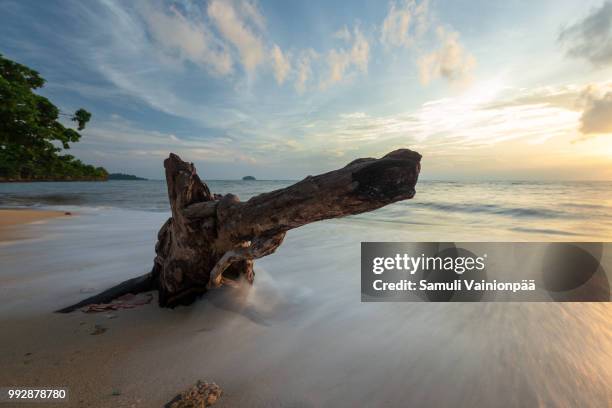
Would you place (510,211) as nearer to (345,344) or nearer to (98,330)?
(345,344)

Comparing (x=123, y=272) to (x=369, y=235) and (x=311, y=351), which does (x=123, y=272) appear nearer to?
(x=311, y=351)

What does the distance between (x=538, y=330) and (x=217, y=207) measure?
386 centimetres

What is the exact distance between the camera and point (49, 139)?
1110 centimetres

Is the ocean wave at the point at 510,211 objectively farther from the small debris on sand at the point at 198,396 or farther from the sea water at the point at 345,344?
the small debris on sand at the point at 198,396

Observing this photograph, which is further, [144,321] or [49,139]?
[49,139]

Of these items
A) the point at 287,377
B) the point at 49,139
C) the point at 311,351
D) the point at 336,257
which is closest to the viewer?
the point at 287,377

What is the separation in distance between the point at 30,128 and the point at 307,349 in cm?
1376

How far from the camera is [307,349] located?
2.60 meters

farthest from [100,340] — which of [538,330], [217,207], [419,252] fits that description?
[419,252]

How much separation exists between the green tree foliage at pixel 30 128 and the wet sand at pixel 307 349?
8.99m

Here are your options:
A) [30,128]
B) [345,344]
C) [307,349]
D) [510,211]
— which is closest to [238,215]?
[307,349]

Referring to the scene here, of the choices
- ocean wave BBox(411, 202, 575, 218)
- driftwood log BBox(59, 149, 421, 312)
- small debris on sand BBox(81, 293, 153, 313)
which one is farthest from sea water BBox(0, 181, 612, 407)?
ocean wave BBox(411, 202, 575, 218)

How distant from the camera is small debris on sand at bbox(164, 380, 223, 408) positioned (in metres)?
1.83

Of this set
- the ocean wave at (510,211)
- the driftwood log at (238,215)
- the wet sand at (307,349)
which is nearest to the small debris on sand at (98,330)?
the wet sand at (307,349)
